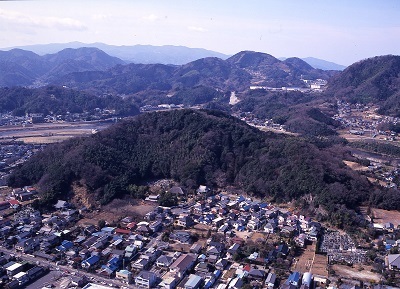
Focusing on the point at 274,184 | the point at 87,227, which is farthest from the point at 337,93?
the point at 87,227

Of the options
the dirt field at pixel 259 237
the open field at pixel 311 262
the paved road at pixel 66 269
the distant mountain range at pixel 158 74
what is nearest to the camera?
the paved road at pixel 66 269

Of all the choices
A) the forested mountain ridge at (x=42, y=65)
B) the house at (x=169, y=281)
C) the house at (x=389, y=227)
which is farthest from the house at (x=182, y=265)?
the forested mountain ridge at (x=42, y=65)

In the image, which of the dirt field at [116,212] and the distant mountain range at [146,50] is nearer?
the dirt field at [116,212]

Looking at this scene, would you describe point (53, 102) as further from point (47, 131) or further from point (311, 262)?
point (311, 262)

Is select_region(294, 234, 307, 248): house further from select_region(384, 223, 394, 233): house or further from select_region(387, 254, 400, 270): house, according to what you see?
select_region(384, 223, 394, 233): house

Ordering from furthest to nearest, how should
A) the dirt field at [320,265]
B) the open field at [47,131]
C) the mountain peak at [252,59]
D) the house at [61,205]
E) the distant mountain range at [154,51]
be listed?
the distant mountain range at [154,51] < the mountain peak at [252,59] < the open field at [47,131] < the house at [61,205] < the dirt field at [320,265]

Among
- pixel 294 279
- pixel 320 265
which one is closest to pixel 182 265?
pixel 294 279

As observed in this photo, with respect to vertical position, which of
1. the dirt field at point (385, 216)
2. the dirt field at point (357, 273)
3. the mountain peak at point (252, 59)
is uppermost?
the mountain peak at point (252, 59)

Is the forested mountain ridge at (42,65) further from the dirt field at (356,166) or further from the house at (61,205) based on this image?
the dirt field at (356,166)
